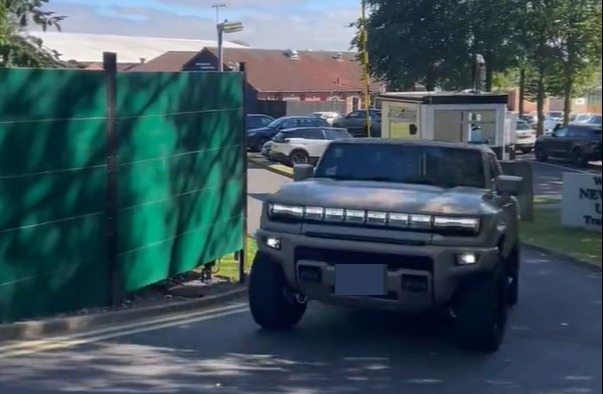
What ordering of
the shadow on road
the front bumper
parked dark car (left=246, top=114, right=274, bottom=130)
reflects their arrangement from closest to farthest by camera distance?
the shadow on road → the front bumper → parked dark car (left=246, top=114, right=274, bottom=130)

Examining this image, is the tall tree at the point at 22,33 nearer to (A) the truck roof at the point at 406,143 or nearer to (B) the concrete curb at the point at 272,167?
(A) the truck roof at the point at 406,143

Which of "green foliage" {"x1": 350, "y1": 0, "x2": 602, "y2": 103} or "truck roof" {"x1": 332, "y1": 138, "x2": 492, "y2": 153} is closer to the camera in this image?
"truck roof" {"x1": 332, "y1": 138, "x2": 492, "y2": 153}

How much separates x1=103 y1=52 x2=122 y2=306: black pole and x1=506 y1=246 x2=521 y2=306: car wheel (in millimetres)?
3579

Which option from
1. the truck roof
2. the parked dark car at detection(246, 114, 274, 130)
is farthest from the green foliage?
the truck roof

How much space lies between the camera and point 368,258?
8.18 meters

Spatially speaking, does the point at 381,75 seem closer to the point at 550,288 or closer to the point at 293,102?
the point at 293,102

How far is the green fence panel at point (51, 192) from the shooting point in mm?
8453

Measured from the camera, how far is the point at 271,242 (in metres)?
8.70

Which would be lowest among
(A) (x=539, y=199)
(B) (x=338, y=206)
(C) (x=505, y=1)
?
(A) (x=539, y=199)

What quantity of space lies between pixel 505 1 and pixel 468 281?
3014 cm

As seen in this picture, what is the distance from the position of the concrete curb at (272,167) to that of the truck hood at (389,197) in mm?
20528

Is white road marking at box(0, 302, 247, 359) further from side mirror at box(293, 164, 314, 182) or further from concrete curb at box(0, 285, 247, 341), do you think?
side mirror at box(293, 164, 314, 182)

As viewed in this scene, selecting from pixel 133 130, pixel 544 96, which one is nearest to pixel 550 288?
pixel 133 130

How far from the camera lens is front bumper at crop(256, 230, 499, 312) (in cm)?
807
